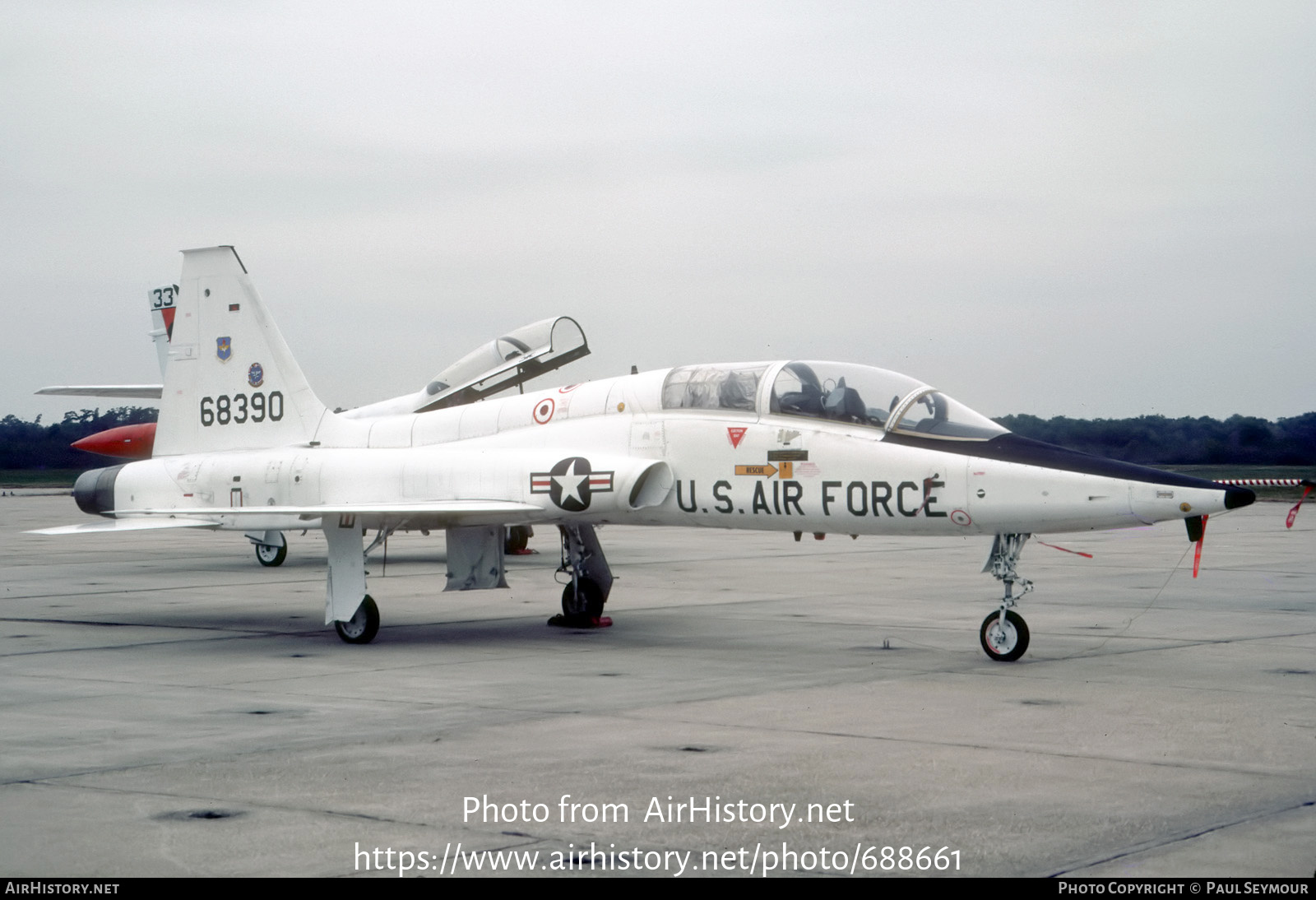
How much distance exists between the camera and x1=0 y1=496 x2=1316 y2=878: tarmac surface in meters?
5.11

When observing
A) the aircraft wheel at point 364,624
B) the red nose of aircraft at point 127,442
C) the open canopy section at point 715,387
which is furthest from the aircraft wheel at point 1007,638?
the red nose of aircraft at point 127,442

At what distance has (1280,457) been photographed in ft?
109

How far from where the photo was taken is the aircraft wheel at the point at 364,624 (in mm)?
11375

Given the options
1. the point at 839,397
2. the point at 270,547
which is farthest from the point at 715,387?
the point at 270,547

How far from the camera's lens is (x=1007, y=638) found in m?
10.0

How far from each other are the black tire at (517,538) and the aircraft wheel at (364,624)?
929cm

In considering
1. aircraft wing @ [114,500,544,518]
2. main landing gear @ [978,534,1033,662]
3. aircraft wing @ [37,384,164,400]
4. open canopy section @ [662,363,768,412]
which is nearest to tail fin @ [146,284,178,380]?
aircraft wing @ [37,384,164,400]

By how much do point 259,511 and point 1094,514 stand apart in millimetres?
7244

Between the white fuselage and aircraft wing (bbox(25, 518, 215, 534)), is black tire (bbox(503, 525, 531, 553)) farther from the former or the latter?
aircraft wing (bbox(25, 518, 215, 534))

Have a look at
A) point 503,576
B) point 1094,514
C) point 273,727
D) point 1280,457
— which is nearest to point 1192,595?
point 1094,514

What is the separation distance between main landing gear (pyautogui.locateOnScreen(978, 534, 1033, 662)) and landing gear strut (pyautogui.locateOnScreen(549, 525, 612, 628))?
12.8 ft

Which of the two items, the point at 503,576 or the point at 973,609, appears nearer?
Result: the point at 503,576

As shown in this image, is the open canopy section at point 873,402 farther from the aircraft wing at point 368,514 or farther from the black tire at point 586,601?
Answer: the black tire at point 586,601
